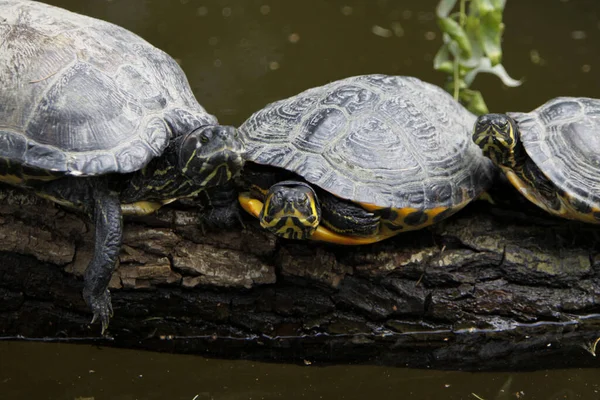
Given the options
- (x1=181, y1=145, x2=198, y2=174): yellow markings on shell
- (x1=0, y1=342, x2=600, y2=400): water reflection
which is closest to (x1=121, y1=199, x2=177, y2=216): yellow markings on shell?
(x1=181, y1=145, x2=198, y2=174): yellow markings on shell

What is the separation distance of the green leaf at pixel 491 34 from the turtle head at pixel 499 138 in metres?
0.91

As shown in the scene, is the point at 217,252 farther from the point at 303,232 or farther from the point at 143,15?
the point at 143,15

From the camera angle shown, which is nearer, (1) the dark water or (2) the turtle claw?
(2) the turtle claw

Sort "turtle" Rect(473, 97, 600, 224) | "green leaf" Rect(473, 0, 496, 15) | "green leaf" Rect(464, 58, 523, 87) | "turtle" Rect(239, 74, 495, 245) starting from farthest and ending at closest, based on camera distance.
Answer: "green leaf" Rect(464, 58, 523, 87)
"green leaf" Rect(473, 0, 496, 15)
"turtle" Rect(473, 97, 600, 224)
"turtle" Rect(239, 74, 495, 245)

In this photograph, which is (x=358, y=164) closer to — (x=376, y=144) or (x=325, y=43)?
(x=376, y=144)

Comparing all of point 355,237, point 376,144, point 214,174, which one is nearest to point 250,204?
point 214,174

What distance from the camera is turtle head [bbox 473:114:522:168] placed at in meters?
2.87

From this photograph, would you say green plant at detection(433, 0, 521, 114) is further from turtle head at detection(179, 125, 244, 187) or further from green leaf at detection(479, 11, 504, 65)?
turtle head at detection(179, 125, 244, 187)

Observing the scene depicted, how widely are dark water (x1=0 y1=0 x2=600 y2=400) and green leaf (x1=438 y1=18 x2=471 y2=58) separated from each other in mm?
1315

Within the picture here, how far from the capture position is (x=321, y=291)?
9.78ft

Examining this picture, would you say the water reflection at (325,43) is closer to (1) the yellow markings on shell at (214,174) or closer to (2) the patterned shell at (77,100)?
(2) the patterned shell at (77,100)

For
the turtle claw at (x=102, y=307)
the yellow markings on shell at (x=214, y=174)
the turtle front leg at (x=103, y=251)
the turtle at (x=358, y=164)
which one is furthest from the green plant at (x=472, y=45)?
the turtle claw at (x=102, y=307)

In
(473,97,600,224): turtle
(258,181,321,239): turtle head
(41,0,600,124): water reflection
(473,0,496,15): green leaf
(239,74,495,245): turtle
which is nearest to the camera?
(258,181,321,239): turtle head

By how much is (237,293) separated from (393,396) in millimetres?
788
